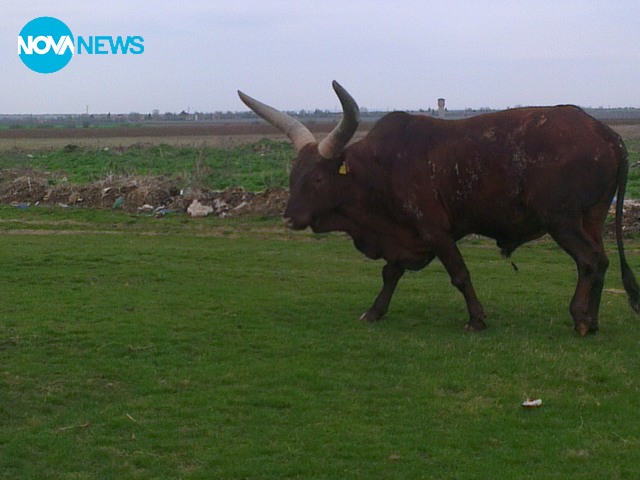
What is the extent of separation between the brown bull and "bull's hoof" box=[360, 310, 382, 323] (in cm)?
3

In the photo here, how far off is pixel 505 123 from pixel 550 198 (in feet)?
3.16

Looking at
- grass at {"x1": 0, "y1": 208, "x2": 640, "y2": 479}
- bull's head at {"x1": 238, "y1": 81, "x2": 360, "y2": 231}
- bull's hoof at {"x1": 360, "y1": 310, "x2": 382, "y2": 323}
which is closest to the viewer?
grass at {"x1": 0, "y1": 208, "x2": 640, "y2": 479}

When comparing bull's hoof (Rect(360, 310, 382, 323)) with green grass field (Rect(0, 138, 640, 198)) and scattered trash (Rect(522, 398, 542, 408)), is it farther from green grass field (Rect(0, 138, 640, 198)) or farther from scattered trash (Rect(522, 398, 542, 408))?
green grass field (Rect(0, 138, 640, 198))

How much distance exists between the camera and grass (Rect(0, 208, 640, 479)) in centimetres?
628

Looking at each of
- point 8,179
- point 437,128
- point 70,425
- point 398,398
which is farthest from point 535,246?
point 8,179

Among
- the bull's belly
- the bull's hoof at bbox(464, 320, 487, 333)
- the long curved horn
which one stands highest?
the long curved horn

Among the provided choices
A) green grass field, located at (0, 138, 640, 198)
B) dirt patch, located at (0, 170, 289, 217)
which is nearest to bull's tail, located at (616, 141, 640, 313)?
dirt patch, located at (0, 170, 289, 217)

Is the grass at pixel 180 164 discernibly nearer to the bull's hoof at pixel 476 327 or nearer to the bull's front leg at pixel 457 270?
the bull's front leg at pixel 457 270

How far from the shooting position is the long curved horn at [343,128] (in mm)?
9875

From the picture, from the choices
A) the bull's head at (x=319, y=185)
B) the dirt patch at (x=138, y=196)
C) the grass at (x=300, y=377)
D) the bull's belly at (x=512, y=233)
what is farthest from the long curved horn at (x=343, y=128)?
the dirt patch at (x=138, y=196)

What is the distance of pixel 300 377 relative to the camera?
8.09m

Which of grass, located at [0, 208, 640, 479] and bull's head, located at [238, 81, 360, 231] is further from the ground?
bull's head, located at [238, 81, 360, 231]

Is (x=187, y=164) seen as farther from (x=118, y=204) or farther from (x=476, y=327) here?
(x=476, y=327)

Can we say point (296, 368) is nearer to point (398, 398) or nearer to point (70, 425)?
point (398, 398)
